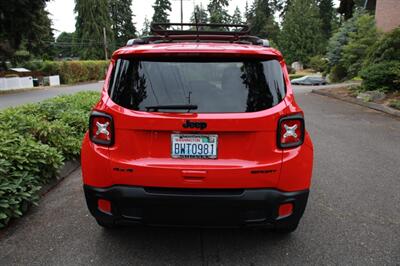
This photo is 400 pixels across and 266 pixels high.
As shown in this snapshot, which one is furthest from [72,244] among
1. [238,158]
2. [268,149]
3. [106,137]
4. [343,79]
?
[343,79]

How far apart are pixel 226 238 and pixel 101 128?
1.55 meters

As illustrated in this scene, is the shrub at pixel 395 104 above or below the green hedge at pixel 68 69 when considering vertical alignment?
above

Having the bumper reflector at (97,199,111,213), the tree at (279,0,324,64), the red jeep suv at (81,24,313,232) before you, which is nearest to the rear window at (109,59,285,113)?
the red jeep suv at (81,24,313,232)

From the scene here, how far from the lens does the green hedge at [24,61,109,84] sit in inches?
1533

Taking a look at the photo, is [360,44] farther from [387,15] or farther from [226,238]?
[226,238]

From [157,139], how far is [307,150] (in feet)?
3.96

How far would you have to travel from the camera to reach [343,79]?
28.5 m

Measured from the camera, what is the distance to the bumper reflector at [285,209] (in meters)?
2.75

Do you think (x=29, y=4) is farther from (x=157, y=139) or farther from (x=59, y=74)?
(x=157, y=139)

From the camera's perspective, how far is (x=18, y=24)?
2469 cm

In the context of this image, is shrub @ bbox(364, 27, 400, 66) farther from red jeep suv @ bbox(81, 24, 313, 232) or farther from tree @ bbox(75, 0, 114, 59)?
tree @ bbox(75, 0, 114, 59)

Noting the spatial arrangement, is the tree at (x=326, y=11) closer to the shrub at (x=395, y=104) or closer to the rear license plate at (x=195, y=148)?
the shrub at (x=395, y=104)

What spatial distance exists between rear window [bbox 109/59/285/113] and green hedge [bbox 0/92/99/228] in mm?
1703

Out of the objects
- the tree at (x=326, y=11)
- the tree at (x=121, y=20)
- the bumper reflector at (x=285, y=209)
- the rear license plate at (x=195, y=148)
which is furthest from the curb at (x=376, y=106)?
the tree at (x=326, y=11)
